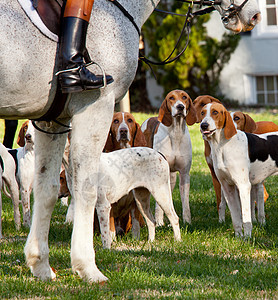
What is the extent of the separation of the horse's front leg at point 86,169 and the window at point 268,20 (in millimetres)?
16100

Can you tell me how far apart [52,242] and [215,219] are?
7.34 ft

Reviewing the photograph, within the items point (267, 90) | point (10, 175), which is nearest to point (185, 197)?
point (10, 175)

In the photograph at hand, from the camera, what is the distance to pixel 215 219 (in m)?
7.33

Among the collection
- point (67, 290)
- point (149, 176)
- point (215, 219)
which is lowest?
point (215, 219)

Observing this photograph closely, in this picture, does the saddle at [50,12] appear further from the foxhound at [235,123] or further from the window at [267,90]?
the window at [267,90]

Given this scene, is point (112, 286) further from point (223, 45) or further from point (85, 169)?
point (223, 45)

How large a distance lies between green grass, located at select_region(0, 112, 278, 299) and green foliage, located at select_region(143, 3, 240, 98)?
11612 mm

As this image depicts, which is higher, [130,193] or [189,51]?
[189,51]

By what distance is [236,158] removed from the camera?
20.4 feet

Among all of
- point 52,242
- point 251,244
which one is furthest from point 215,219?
point 52,242

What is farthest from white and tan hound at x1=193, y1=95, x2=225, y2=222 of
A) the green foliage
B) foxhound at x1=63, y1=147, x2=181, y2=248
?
the green foliage

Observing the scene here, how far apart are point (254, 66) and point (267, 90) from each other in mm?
1181

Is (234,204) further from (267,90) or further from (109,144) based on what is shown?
(267,90)

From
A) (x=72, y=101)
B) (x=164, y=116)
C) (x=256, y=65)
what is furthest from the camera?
(x=256, y=65)
